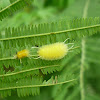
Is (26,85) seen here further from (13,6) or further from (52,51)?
(13,6)

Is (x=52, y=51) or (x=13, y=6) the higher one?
(x=13, y=6)

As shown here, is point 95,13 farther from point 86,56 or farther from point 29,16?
point 29,16

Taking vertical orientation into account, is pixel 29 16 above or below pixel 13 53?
above

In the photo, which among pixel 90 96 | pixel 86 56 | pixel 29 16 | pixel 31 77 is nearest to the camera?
pixel 31 77

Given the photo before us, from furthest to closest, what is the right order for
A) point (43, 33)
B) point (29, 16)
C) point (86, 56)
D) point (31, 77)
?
point (29, 16), point (86, 56), point (31, 77), point (43, 33)

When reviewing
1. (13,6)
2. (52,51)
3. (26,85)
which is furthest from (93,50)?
(13,6)

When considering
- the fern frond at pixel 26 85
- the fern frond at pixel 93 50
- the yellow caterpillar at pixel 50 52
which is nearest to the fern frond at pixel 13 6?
the yellow caterpillar at pixel 50 52

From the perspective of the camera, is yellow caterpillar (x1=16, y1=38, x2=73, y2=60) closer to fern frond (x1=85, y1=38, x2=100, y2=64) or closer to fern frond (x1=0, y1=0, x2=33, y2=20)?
fern frond (x1=0, y1=0, x2=33, y2=20)

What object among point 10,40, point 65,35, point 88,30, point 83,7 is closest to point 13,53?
point 10,40
